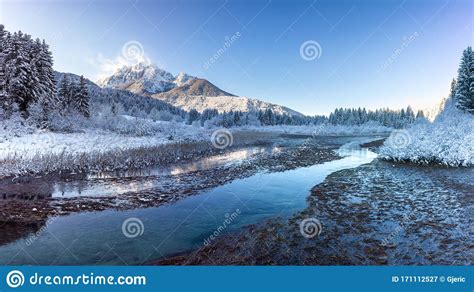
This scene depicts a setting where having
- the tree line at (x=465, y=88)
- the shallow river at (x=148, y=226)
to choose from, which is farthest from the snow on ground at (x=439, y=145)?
the shallow river at (x=148, y=226)

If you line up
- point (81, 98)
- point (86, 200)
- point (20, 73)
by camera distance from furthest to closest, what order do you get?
point (81, 98) < point (20, 73) < point (86, 200)

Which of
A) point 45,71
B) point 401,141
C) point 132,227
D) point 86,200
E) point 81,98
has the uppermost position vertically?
point 45,71

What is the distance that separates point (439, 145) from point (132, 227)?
648 inches

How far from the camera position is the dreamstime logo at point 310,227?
580cm

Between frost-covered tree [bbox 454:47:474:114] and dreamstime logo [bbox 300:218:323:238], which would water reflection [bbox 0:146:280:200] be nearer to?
dreamstime logo [bbox 300:218:323:238]

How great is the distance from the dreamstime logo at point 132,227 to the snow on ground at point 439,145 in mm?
15052

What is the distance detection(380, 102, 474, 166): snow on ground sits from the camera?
13.8 m

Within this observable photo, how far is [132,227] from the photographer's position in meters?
6.89

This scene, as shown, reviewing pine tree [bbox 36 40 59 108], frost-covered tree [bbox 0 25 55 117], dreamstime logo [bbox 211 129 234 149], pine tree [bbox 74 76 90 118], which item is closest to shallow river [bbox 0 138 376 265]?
dreamstime logo [bbox 211 129 234 149]

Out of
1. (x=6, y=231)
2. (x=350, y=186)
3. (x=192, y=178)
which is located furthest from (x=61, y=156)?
(x=350, y=186)
